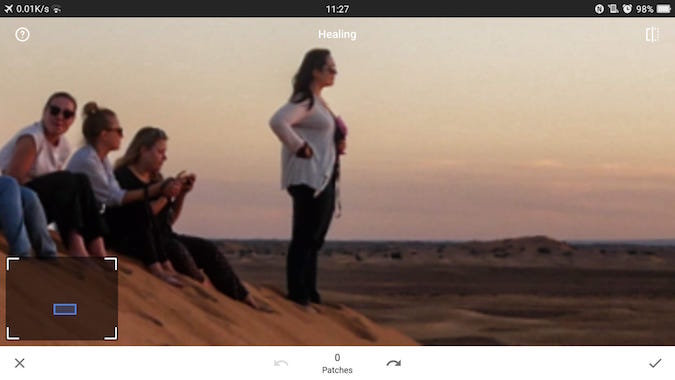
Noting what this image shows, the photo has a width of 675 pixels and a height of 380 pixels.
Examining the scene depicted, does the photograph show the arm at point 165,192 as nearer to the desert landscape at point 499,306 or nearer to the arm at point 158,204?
the arm at point 158,204

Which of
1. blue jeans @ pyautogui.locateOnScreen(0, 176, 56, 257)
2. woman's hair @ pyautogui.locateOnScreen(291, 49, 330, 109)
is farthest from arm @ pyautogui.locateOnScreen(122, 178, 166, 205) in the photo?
woman's hair @ pyautogui.locateOnScreen(291, 49, 330, 109)

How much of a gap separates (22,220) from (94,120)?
0.64m

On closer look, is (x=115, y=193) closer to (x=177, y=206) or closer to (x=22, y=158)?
(x=177, y=206)

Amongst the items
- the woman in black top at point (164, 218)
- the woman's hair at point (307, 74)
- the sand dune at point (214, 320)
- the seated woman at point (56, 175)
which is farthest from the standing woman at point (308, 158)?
the seated woman at point (56, 175)

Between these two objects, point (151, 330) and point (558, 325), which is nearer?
point (151, 330)

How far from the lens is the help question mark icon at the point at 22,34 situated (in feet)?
23.2

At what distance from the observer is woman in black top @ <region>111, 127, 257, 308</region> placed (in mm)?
7402

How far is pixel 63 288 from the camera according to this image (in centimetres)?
702
